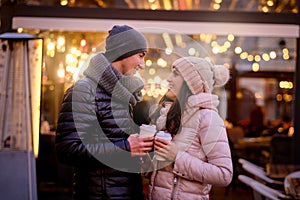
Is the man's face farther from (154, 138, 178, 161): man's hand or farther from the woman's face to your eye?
(154, 138, 178, 161): man's hand

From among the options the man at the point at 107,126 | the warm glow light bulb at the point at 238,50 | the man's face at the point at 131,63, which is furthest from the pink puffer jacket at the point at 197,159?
the warm glow light bulb at the point at 238,50

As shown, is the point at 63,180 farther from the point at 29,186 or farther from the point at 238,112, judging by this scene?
the point at 238,112

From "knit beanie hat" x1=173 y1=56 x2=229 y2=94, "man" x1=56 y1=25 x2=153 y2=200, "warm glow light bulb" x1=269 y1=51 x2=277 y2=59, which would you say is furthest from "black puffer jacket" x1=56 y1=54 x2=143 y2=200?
"warm glow light bulb" x1=269 y1=51 x2=277 y2=59

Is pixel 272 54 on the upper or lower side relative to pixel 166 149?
upper

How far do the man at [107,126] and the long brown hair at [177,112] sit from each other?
178 millimetres

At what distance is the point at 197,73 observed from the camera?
2764 mm

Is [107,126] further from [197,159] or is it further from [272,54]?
[272,54]

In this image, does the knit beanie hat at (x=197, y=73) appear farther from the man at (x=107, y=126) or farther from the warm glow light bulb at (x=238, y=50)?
the warm glow light bulb at (x=238, y=50)

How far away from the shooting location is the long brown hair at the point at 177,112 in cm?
278

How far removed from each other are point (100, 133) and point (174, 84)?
1.55 feet

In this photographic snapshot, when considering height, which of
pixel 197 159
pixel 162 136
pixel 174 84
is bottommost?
pixel 197 159

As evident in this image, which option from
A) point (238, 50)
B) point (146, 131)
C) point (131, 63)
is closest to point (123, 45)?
point (131, 63)

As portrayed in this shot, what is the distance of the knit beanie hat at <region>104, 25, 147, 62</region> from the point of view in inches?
106

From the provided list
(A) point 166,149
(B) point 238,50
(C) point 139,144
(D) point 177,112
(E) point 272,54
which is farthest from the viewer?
(B) point 238,50
